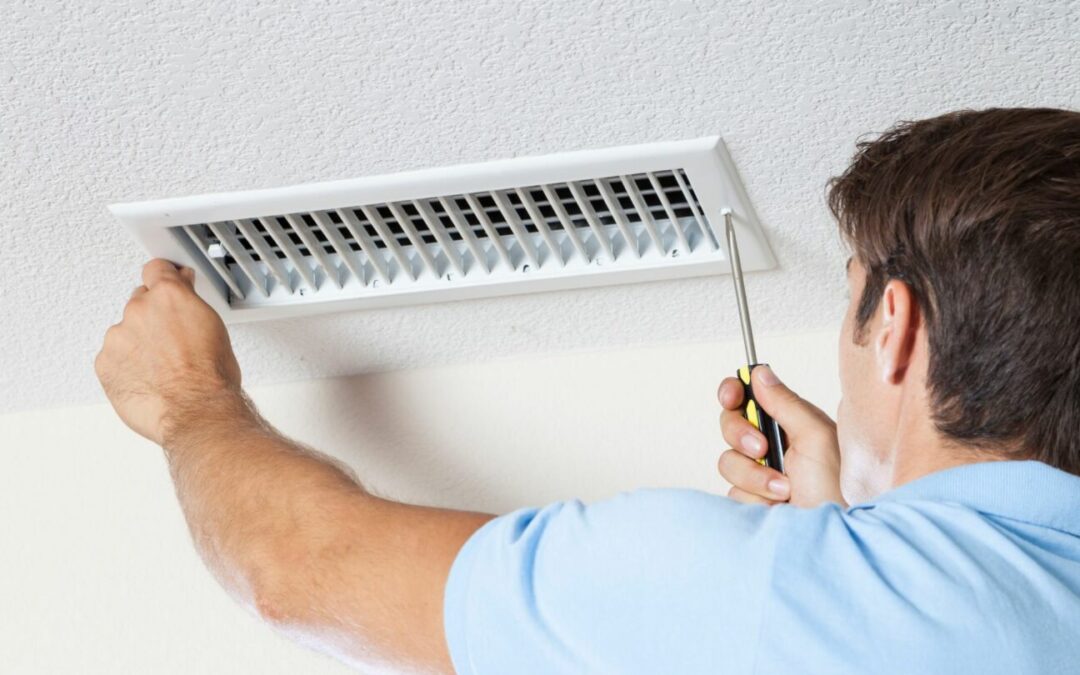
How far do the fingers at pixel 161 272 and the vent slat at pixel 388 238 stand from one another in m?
0.16

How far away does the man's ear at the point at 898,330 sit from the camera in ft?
2.63

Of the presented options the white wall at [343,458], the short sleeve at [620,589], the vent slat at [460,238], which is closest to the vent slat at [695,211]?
the vent slat at [460,238]

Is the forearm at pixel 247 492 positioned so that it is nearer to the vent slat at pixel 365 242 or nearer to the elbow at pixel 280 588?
the elbow at pixel 280 588

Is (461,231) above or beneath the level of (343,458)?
above

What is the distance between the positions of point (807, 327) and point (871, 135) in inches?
13.1

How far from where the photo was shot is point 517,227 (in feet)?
3.42

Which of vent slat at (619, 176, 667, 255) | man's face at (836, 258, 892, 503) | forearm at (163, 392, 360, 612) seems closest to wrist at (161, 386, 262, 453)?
forearm at (163, 392, 360, 612)

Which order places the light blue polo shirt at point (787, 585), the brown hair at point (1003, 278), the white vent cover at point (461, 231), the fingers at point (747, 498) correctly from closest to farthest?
the light blue polo shirt at point (787, 585), the brown hair at point (1003, 278), the white vent cover at point (461, 231), the fingers at point (747, 498)

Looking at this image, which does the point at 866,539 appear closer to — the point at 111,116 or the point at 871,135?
the point at 871,135

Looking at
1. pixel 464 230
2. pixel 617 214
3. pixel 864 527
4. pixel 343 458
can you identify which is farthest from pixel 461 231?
pixel 864 527

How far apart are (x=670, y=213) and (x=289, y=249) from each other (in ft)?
1.01

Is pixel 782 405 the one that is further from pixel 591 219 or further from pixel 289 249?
pixel 289 249

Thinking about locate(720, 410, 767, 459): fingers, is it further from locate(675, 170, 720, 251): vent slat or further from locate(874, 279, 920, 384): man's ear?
locate(874, 279, 920, 384): man's ear

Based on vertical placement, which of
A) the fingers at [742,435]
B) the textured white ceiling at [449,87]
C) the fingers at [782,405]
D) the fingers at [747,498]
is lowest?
the fingers at [747,498]
